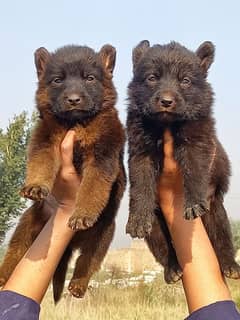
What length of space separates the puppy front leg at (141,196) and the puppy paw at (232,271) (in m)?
0.84

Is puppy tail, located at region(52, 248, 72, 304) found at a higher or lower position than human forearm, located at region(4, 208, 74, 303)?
lower

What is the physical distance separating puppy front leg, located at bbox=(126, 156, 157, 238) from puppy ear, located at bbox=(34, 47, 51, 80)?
1.23 metres

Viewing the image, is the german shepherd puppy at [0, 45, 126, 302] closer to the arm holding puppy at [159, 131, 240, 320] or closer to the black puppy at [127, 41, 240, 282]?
the black puppy at [127, 41, 240, 282]

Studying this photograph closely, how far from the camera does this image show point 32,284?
405 centimetres

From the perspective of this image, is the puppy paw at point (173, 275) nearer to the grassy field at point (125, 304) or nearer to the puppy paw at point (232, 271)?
the puppy paw at point (232, 271)

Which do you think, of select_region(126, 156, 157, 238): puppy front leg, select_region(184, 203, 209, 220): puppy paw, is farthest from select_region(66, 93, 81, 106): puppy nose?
select_region(184, 203, 209, 220): puppy paw

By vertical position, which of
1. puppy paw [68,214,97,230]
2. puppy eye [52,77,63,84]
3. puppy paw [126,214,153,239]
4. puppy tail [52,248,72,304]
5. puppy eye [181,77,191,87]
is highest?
puppy eye [181,77,191,87]

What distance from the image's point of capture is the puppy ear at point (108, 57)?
517cm

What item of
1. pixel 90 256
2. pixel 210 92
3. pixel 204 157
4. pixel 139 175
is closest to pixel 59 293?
pixel 90 256

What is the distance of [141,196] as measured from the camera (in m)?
4.42

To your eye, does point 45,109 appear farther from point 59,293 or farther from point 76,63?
point 59,293

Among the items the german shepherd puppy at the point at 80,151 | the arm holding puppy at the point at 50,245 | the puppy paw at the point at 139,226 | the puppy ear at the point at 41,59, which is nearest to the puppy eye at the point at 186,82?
the german shepherd puppy at the point at 80,151

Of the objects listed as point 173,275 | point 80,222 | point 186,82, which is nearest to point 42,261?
point 80,222

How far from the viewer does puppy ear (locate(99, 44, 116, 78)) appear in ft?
17.0
